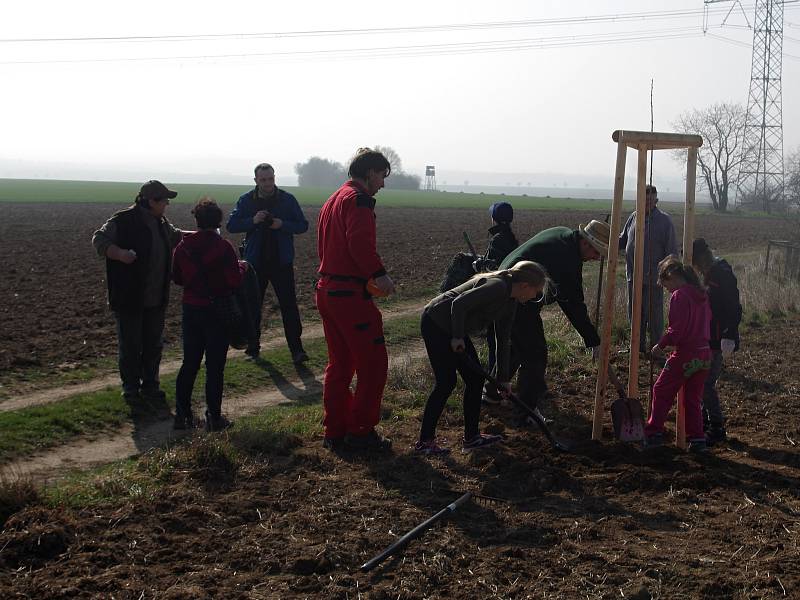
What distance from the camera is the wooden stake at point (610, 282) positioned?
605 cm

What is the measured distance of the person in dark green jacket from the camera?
271 inches

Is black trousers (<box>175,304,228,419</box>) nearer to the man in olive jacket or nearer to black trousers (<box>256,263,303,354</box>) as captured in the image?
the man in olive jacket

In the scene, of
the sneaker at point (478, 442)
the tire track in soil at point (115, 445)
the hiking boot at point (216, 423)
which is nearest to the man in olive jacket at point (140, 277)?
the tire track in soil at point (115, 445)

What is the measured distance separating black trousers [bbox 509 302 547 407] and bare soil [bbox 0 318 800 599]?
0.46 meters

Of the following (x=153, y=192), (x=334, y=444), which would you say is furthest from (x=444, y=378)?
(x=153, y=192)

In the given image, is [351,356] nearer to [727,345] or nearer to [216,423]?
[216,423]

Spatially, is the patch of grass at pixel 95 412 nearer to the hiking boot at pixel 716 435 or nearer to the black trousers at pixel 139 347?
the black trousers at pixel 139 347

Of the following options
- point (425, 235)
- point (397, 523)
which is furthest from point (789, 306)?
point (425, 235)

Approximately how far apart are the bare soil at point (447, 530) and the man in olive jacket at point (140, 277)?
230 centimetres

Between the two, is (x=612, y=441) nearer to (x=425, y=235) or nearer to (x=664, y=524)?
(x=664, y=524)

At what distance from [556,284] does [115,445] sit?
12.5 ft

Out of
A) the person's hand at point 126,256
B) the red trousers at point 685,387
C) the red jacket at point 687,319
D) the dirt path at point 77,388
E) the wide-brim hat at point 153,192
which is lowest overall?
the dirt path at point 77,388

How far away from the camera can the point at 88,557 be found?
177 inches


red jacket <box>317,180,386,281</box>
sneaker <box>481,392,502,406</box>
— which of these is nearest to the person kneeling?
red jacket <box>317,180,386,281</box>
